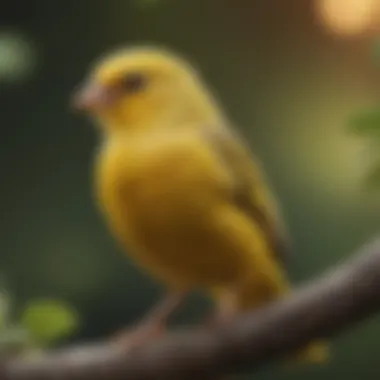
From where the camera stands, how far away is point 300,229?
3.13 ft

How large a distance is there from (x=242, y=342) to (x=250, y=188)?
16cm

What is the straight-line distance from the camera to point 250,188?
0.91m

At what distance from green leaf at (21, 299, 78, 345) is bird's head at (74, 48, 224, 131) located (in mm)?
190

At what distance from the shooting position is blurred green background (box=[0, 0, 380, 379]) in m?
0.96

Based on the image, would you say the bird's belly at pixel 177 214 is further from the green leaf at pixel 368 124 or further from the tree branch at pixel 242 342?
the green leaf at pixel 368 124

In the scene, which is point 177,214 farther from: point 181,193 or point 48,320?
point 48,320

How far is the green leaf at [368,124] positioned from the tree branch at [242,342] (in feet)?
0.30

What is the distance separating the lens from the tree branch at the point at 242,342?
756 mm

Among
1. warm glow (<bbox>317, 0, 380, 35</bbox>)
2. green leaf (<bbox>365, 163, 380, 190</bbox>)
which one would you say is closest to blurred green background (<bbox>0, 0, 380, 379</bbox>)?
warm glow (<bbox>317, 0, 380, 35</bbox>)

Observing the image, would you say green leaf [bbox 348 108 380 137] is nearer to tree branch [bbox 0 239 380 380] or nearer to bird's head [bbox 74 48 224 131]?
A: tree branch [bbox 0 239 380 380]

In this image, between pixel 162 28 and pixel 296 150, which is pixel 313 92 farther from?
pixel 162 28

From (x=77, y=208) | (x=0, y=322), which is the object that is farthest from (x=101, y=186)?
(x=0, y=322)

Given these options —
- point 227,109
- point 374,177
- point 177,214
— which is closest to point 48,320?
point 177,214

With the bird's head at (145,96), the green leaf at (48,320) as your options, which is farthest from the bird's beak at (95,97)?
the green leaf at (48,320)
